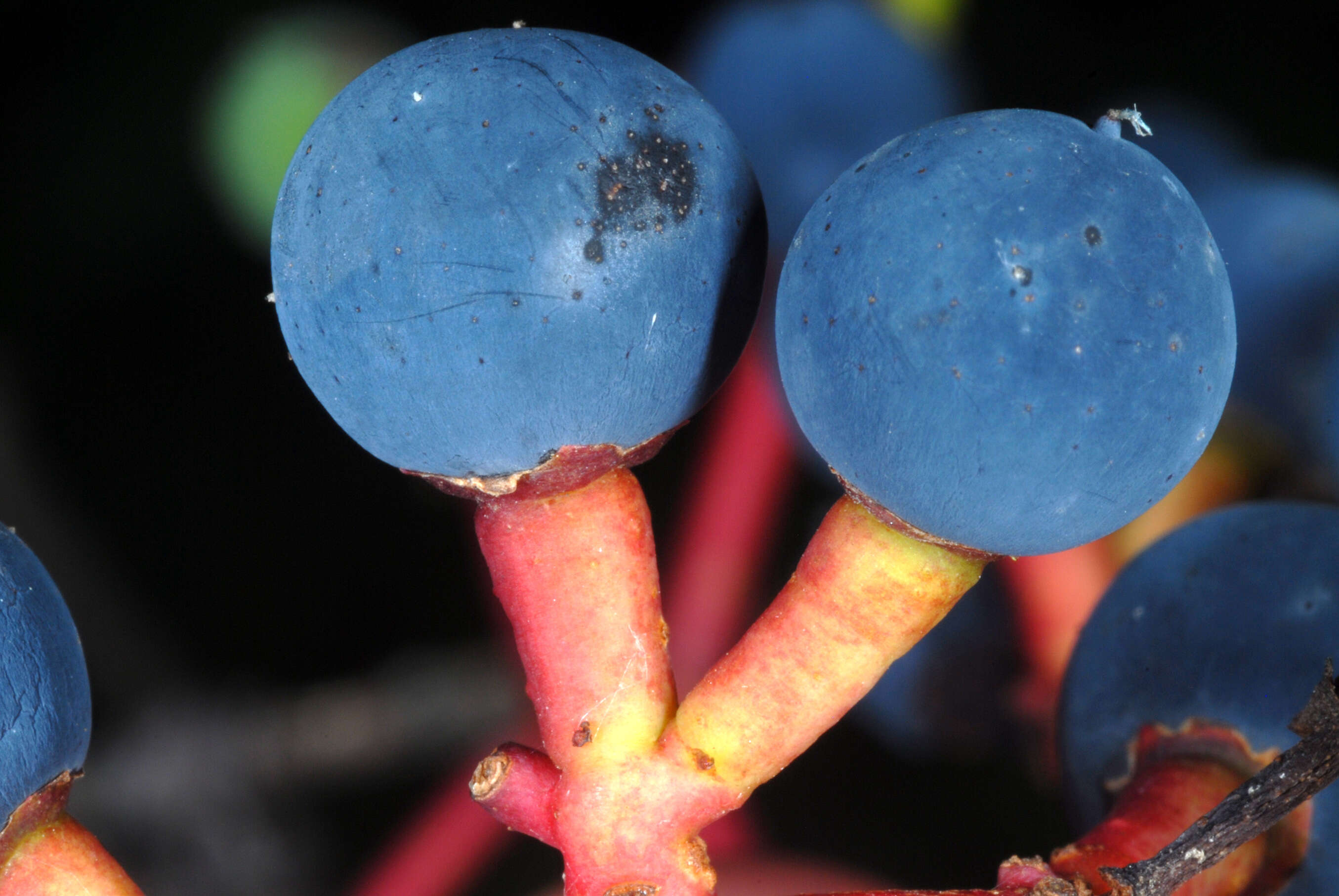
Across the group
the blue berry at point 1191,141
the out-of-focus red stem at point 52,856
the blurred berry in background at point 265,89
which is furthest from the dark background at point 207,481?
the out-of-focus red stem at point 52,856

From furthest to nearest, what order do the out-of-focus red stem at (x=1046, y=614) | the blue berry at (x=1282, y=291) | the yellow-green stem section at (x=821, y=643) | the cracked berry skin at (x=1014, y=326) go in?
the out-of-focus red stem at (x=1046, y=614) < the blue berry at (x=1282, y=291) < the yellow-green stem section at (x=821, y=643) < the cracked berry skin at (x=1014, y=326)

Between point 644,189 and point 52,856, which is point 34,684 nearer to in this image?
point 52,856

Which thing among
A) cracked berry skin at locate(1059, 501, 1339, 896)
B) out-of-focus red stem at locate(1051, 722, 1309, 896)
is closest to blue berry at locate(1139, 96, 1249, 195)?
cracked berry skin at locate(1059, 501, 1339, 896)

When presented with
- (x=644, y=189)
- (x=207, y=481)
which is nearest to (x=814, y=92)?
(x=644, y=189)

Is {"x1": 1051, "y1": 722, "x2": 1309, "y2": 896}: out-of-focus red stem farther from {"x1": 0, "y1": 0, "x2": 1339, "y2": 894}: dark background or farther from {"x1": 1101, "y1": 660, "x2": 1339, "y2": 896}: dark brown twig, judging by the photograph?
{"x1": 0, "y1": 0, "x2": 1339, "y2": 894}: dark background

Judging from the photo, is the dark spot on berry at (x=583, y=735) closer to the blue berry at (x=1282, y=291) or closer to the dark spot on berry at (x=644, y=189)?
the dark spot on berry at (x=644, y=189)

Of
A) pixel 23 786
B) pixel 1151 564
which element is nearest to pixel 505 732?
pixel 23 786
